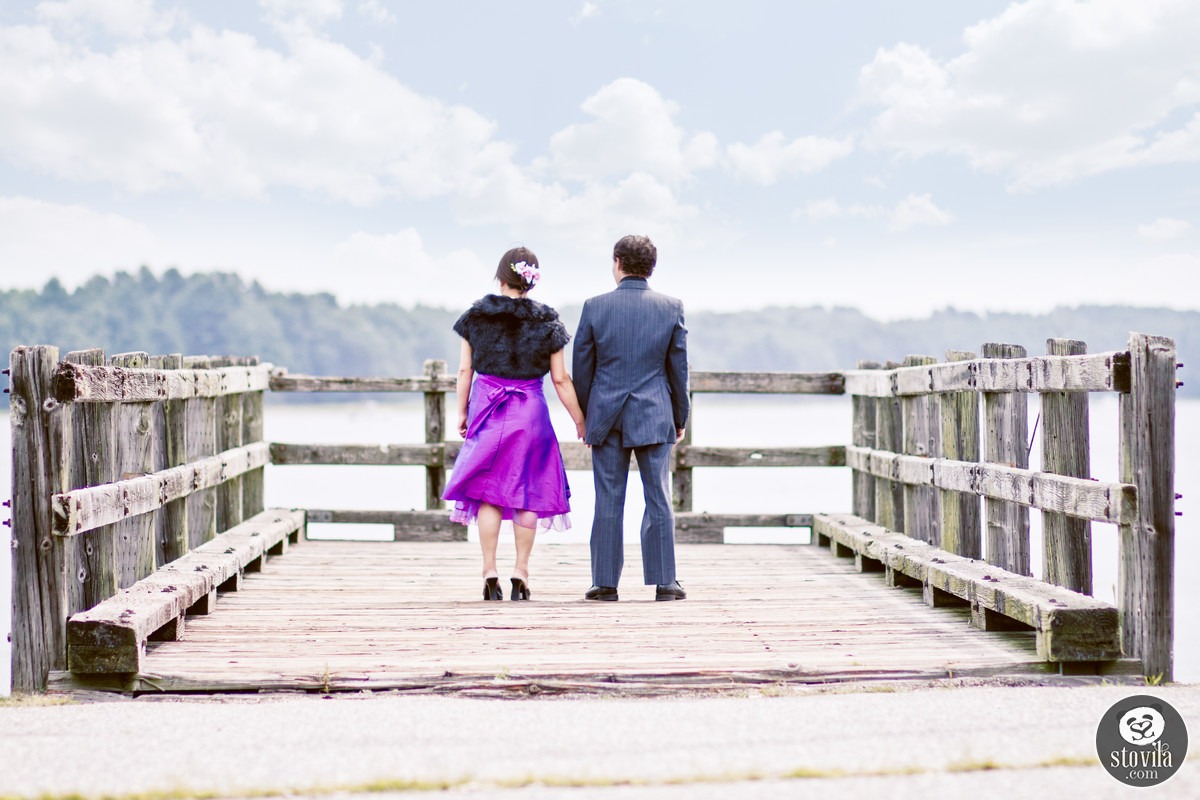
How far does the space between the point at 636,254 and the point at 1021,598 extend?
250 centimetres

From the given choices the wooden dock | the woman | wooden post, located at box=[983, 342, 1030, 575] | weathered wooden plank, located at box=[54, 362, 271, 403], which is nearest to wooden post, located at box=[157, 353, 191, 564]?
weathered wooden plank, located at box=[54, 362, 271, 403]

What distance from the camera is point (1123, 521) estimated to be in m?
4.57

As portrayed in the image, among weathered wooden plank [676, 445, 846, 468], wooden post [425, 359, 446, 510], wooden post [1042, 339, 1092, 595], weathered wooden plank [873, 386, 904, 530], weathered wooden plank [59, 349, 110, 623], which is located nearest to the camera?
weathered wooden plank [59, 349, 110, 623]

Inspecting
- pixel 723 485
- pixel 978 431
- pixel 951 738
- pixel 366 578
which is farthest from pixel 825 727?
pixel 723 485

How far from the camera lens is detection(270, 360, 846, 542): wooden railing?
891 cm

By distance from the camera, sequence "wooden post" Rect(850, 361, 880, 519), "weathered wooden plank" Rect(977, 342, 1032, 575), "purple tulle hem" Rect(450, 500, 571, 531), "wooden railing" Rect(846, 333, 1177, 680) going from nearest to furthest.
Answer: "wooden railing" Rect(846, 333, 1177, 680) < "weathered wooden plank" Rect(977, 342, 1032, 575) < "purple tulle hem" Rect(450, 500, 571, 531) < "wooden post" Rect(850, 361, 880, 519)

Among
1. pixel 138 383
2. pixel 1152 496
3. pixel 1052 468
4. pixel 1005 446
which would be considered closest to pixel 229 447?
pixel 138 383

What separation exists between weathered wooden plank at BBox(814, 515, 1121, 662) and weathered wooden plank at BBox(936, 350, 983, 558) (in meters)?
0.12

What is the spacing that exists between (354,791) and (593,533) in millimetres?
3072

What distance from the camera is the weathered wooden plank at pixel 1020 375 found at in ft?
15.1

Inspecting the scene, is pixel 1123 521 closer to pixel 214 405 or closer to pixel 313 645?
pixel 313 645

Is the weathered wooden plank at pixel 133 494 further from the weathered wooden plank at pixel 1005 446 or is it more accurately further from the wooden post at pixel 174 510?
the weathered wooden plank at pixel 1005 446

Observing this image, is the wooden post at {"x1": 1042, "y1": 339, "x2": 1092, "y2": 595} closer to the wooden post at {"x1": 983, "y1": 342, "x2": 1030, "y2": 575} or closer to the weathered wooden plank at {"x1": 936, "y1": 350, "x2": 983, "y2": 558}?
the wooden post at {"x1": 983, "y1": 342, "x2": 1030, "y2": 575}

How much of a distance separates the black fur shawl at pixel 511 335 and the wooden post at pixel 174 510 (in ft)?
5.39
